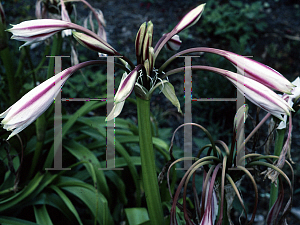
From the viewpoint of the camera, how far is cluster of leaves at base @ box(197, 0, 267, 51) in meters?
3.64

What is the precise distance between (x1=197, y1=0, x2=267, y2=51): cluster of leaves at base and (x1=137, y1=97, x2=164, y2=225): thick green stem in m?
2.90

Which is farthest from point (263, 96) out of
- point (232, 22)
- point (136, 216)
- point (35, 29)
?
point (232, 22)

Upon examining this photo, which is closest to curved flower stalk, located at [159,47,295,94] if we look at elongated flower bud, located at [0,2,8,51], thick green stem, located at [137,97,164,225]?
thick green stem, located at [137,97,164,225]

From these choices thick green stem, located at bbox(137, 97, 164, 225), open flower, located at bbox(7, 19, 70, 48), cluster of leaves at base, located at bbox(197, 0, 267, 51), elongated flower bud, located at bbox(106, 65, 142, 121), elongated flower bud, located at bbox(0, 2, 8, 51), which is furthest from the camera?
cluster of leaves at base, located at bbox(197, 0, 267, 51)

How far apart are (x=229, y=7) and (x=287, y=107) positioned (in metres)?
3.63

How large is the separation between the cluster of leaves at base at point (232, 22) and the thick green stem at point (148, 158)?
2903 millimetres

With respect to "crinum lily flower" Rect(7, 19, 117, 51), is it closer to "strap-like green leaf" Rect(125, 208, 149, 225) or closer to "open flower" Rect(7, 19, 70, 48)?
"open flower" Rect(7, 19, 70, 48)

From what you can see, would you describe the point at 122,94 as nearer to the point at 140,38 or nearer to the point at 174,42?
the point at 140,38

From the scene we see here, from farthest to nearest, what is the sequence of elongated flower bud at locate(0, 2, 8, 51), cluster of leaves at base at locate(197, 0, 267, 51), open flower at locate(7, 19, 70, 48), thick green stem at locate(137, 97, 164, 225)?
cluster of leaves at base at locate(197, 0, 267, 51)
elongated flower bud at locate(0, 2, 8, 51)
thick green stem at locate(137, 97, 164, 225)
open flower at locate(7, 19, 70, 48)

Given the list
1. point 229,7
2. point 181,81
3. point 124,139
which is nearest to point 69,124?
point 124,139

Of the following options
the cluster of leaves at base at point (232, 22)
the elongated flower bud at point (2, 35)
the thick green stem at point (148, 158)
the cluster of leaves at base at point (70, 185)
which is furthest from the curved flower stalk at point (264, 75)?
the cluster of leaves at base at point (232, 22)

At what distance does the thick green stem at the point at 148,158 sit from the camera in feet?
3.03

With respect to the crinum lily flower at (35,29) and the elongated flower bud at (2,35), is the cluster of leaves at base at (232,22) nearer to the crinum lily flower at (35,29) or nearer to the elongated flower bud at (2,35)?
the elongated flower bud at (2,35)

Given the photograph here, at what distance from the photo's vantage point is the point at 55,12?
5.03 feet
